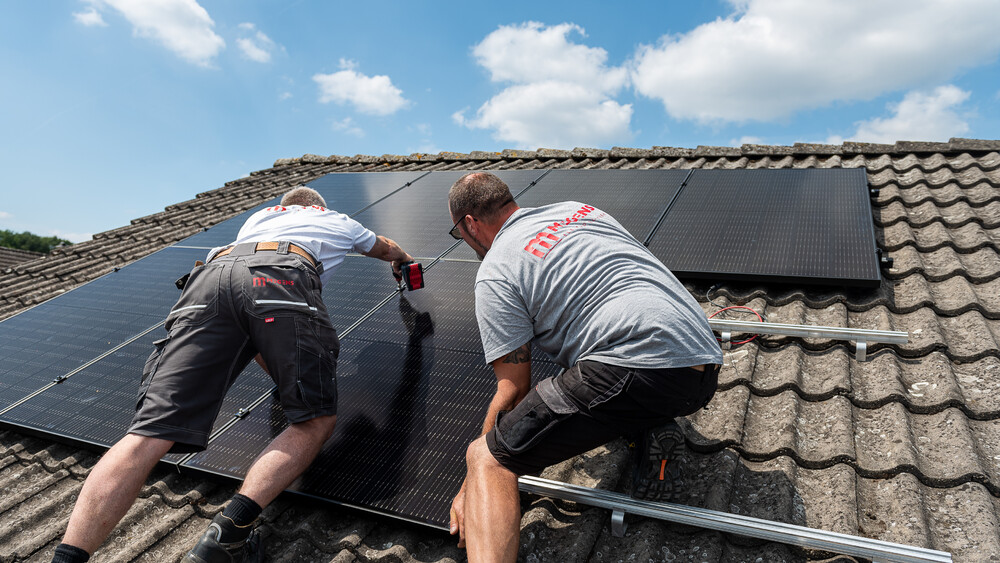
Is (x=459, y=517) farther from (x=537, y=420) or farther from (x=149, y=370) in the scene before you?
(x=149, y=370)

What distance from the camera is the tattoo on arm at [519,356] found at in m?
2.47

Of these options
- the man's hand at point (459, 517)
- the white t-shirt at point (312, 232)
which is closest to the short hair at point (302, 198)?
the white t-shirt at point (312, 232)

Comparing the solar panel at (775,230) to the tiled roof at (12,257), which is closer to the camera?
the solar panel at (775,230)

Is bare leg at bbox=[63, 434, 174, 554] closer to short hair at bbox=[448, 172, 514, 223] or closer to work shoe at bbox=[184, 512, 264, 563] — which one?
work shoe at bbox=[184, 512, 264, 563]

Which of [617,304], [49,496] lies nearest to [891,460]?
[617,304]

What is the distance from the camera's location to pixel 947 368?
2.97 m

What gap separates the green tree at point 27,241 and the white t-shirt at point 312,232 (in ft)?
220

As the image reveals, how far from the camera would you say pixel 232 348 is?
299cm

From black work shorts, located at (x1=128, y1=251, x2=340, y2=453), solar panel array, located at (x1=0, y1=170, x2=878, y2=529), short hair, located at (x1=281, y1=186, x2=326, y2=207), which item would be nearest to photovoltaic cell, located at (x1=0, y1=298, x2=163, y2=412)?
solar panel array, located at (x1=0, y1=170, x2=878, y2=529)

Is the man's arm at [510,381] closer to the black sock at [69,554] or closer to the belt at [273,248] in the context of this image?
the belt at [273,248]

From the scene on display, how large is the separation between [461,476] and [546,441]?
0.56m

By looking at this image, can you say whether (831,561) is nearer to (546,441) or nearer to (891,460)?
(891,460)

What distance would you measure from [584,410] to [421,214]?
374 centimetres

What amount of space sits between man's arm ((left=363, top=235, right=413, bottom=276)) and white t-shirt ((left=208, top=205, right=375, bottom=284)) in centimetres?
9
